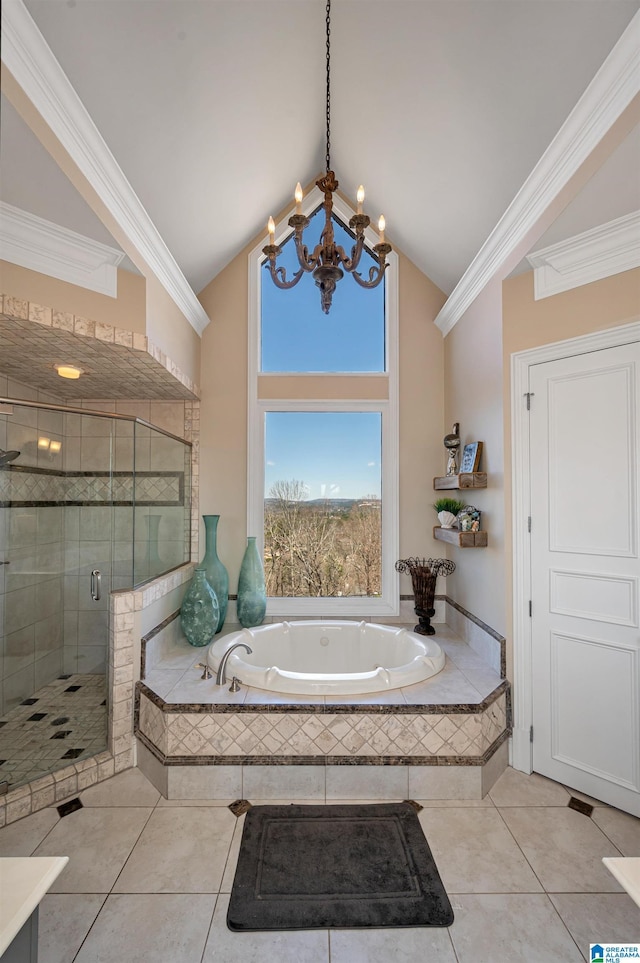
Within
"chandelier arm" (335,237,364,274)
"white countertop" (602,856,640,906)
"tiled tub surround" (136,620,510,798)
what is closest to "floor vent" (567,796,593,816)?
"tiled tub surround" (136,620,510,798)

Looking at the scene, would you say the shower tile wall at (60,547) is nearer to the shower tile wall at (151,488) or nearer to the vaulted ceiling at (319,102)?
the shower tile wall at (151,488)

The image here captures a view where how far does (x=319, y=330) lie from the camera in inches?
134

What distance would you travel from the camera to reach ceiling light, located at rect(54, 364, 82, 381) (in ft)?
8.19

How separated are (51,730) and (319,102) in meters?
3.67

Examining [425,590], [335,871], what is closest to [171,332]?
[425,590]

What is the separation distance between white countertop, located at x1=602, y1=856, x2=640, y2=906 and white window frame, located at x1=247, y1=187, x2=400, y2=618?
234 cm

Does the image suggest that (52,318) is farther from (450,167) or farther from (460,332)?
(460,332)

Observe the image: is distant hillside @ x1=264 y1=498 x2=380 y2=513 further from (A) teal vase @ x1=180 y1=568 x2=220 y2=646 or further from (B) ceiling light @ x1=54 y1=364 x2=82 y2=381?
(B) ceiling light @ x1=54 y1=364 x2=82 y2=381

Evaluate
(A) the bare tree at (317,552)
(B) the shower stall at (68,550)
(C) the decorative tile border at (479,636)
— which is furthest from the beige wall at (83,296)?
(C) the decorative tile border at (479,636)

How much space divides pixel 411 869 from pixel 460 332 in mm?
2854

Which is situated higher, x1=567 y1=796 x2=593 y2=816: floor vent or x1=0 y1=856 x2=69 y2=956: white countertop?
x1=0 y1=856 x2=69 y2=956: white countertop

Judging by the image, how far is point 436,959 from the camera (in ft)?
4.48

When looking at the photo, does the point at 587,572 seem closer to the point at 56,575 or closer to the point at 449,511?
the point at 449,511

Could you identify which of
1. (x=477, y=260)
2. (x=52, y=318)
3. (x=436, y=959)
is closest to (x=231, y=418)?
(x=52, y=318)
